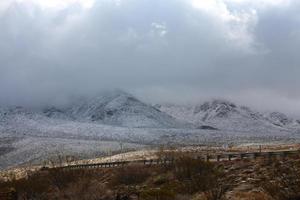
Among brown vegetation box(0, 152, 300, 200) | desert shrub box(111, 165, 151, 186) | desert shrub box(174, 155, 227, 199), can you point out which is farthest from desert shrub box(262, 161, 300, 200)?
desert shrub box(111, 165, 151, 186)

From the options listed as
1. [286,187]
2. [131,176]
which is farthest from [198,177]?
[131,176]

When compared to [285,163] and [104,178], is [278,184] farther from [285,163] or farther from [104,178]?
[104,178]

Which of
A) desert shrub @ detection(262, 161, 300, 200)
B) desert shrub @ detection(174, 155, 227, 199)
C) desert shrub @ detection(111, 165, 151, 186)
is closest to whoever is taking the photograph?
desert shrub @ detection(262, 161, 300, 200)

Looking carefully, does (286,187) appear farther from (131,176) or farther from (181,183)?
(131,176)

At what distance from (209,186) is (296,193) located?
8793 mm

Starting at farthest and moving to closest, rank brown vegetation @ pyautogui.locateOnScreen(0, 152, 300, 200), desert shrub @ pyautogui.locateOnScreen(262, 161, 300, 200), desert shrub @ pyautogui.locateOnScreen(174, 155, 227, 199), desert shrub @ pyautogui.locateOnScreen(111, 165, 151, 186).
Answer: desert shrub @ pyautogui.locateOnScreen(111, 165, 151, 186) < desert shrub @ pyautogui.locateOnScreen(174, 155, 227, 199) < brown vegetation @ pyautogui.locateOnScreen(0, 152, 300, 200) < desert shrub @ pyautogui.locateOnScreen(262, 161, 300, 200)

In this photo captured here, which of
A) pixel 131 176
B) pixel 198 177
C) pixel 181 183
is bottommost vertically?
pixel 181 183

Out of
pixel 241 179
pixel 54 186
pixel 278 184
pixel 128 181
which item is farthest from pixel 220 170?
pixel 278 184

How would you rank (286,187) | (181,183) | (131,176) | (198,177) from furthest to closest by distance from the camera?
(131,176) < (181,183) < (198,177) < (286,187)

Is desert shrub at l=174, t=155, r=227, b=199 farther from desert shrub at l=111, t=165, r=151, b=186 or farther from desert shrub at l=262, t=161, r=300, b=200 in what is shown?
desert shrub at l=111, t=165, r=151, b=186

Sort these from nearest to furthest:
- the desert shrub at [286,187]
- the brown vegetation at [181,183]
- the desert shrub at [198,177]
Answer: the desert shrub at [286,187], the brown vegetation at [181,183], the desert shrub at [198,177]

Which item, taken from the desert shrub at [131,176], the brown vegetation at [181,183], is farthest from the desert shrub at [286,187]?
the desert shrub at [131,176]

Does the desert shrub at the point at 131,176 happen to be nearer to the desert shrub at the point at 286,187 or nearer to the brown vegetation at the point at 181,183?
the brown vegetation at the point at 181,183

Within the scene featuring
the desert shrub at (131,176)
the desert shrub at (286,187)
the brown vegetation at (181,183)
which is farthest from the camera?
the desert shrub at (131,176)
